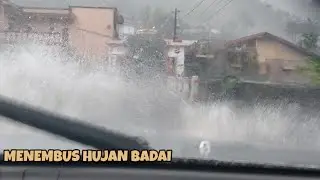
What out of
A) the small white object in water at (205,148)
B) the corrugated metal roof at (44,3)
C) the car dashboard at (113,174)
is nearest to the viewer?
the car dashboard at (113,174)

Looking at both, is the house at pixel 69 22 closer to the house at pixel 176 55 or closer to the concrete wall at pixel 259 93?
the house at pixel 176 55

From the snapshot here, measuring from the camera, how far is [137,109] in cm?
290

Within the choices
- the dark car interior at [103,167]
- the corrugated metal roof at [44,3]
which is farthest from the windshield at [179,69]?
the dark car interior at [103,167]

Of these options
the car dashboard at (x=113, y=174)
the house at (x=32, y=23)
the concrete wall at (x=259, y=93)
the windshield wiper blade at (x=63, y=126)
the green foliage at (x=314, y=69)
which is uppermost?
the house at (x=32, y=23)

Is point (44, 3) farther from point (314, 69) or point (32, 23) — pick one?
point (314, 69)

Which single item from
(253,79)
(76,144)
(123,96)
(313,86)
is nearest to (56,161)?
(76,144)

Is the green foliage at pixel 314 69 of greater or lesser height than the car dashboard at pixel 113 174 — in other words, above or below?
above

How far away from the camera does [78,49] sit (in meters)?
2.83

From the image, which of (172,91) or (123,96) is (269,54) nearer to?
(172,91)

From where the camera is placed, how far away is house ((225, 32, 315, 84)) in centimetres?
276

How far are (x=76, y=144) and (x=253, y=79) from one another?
0.99 m

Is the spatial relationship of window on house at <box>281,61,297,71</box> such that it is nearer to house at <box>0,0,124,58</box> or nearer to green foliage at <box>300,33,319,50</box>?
green foliage at <box>300,33,319,50</box>

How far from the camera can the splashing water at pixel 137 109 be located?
269 centimetres

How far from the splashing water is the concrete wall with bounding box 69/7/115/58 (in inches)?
4.1
